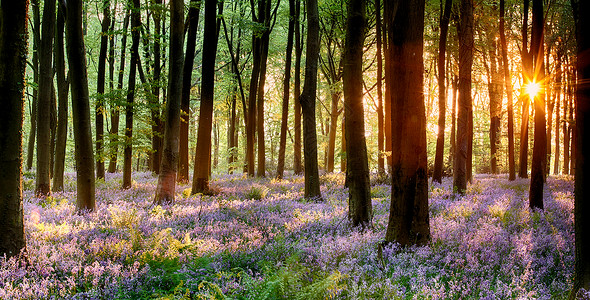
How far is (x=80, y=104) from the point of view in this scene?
8.34 meters

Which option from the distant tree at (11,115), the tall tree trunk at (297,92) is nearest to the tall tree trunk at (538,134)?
the tall tree trunk at (297,92)

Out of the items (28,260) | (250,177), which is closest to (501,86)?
(250,177)

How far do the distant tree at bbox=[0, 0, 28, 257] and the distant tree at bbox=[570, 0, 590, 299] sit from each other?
22.6ft

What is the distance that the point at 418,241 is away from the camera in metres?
5.84

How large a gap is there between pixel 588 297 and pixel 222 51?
2675 cm

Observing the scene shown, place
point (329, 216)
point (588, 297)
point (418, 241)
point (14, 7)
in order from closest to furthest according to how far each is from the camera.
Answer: point (588, 297) → point (14, 7) → point (418, 241) → point (329, 216)

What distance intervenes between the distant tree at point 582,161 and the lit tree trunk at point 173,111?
9555 millimetres

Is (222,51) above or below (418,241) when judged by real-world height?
above

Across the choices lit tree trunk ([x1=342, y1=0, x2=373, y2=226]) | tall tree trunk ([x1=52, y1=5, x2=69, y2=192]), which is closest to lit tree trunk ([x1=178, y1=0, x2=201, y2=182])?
tall tree trunk ([x1=52, y1=5, x2=69, y2=192])

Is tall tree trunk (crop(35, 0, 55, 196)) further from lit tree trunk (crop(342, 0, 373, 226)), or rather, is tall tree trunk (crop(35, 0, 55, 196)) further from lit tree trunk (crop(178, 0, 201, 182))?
lit tree trunk (crop(342, 0, 373, 226))

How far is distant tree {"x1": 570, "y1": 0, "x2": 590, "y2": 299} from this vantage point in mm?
Result: 3770

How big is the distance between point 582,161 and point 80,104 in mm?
9695

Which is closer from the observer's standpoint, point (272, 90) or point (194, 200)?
point (194, 200)

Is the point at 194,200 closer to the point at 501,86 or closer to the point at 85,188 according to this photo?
the point at 85,188
